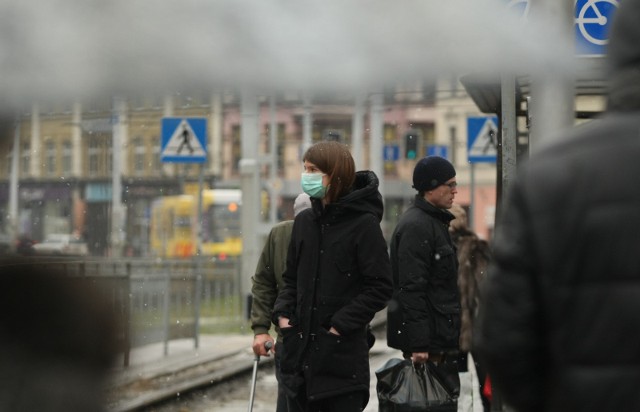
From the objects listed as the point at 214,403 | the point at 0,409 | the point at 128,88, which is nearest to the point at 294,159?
Result: the point at 214,403

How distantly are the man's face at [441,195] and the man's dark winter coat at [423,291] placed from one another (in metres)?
0.13

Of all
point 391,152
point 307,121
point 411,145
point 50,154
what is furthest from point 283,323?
point 411,145

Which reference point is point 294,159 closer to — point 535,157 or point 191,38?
point 191,38

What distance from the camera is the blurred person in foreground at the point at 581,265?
200cm

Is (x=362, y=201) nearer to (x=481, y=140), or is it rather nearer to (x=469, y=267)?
(x=469, y=267)

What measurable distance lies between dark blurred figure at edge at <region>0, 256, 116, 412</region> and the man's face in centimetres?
190

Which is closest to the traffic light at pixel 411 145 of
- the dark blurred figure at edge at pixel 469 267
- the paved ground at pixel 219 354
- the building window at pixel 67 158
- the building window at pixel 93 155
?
the paved ground at pixel 219 354

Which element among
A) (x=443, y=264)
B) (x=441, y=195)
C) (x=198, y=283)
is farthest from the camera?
(x=198, y=283)

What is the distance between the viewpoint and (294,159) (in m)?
10.6

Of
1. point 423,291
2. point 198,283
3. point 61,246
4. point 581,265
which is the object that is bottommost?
point 198,283

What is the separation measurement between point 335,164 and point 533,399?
2.81 metres

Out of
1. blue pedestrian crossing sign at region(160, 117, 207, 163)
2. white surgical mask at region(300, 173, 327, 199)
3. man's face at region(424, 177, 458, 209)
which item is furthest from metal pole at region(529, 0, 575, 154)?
blue pedestrian crossing sign at region(160, 117, 207, 163)

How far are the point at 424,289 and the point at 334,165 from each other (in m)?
1.11

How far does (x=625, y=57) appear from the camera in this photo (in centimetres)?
203
